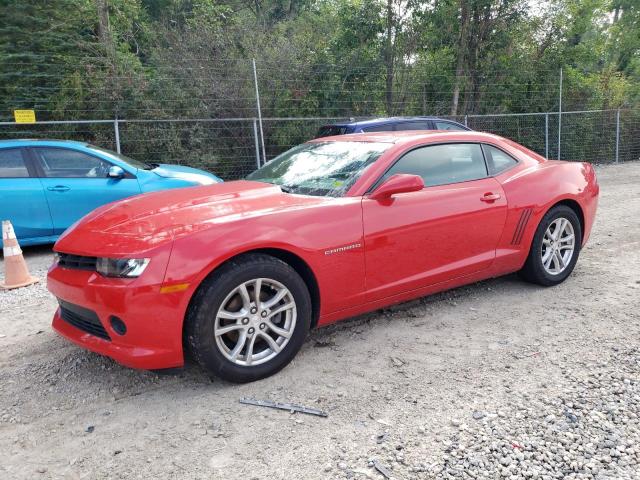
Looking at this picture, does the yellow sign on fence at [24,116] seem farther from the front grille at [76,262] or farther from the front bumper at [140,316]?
the front bumper at [140,316]

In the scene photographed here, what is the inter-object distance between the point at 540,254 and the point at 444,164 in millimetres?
1248

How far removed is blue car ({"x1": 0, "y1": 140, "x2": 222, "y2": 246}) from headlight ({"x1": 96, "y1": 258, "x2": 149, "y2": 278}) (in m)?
4.18

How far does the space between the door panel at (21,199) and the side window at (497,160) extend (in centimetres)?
535

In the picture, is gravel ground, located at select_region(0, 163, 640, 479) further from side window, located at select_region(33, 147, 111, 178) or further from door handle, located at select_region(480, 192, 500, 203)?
side window, located at select_region(33, 147, 111, 178)

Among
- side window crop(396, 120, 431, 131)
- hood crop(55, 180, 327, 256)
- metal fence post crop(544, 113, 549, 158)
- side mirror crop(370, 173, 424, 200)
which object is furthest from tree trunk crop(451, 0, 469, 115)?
hood crop(55, 180, 327, 256)

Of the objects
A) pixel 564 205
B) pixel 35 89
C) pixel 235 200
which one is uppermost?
pixel 35 89

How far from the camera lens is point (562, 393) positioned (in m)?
2.85

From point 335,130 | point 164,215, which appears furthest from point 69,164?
point 164,215

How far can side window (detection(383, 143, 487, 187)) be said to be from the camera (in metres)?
3.88

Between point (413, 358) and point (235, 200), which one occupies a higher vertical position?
point (235, 200)

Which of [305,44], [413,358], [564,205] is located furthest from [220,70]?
[413,358]

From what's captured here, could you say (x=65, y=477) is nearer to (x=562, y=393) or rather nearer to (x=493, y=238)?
(x=562, y=393)

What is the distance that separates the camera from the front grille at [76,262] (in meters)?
3.01

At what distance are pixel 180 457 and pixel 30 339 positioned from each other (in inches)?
82.4
